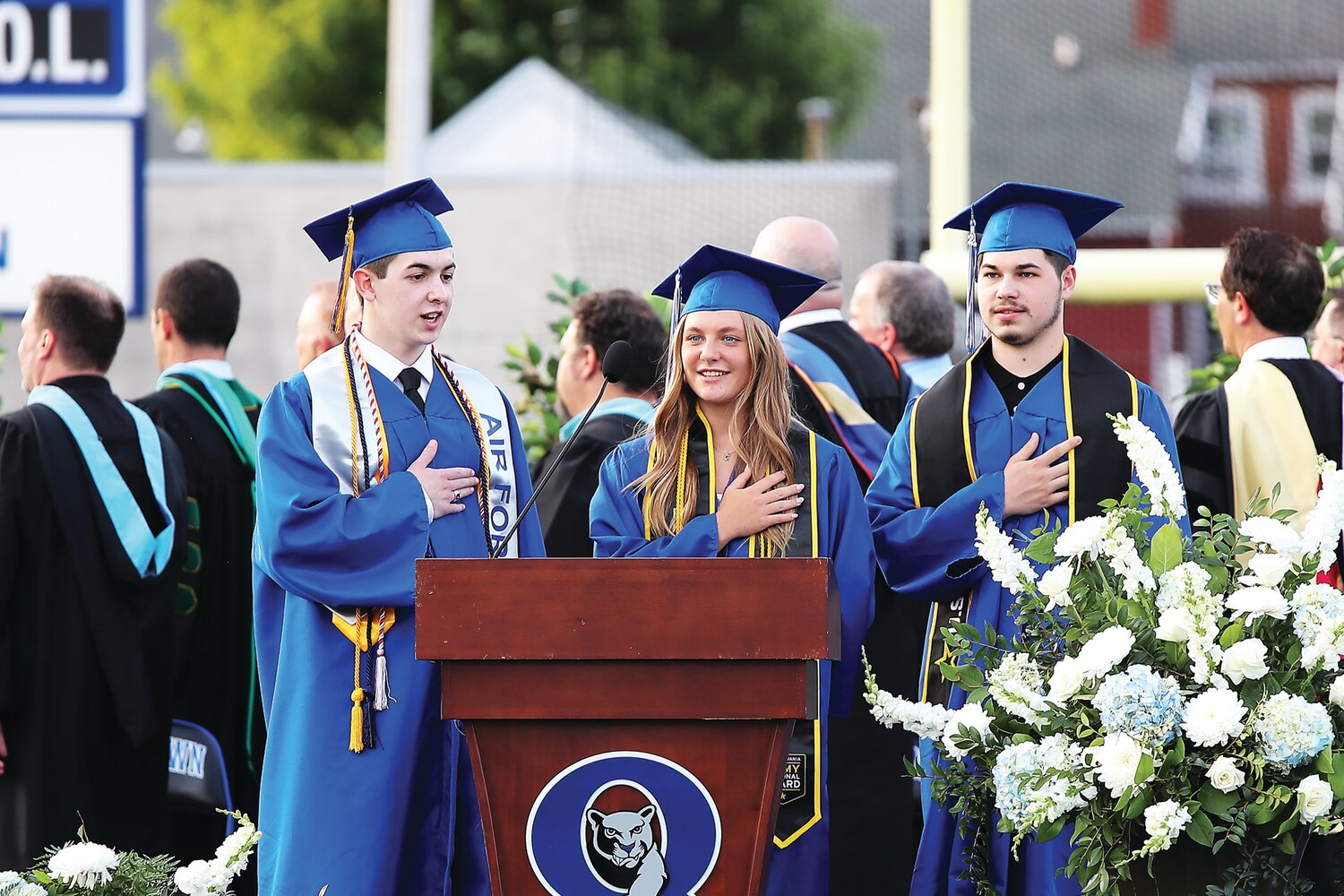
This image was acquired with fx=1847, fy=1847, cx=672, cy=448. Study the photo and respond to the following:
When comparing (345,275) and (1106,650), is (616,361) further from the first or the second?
(1106,650)

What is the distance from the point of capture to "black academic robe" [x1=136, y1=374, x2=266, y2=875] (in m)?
5.89

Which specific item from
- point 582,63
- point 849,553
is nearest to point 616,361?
point 849,553

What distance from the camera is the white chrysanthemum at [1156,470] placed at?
10.7 ft

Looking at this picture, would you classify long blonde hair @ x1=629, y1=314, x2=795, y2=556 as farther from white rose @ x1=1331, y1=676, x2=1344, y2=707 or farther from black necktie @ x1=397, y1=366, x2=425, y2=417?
white rose @ x1=1331, y1=676, x2=1344, y2=707

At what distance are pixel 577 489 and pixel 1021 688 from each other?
2369 millimetres

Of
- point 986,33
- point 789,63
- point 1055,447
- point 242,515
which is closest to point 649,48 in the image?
point 789,63

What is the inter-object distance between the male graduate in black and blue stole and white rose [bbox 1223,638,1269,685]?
2.84 feet

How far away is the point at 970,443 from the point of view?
417 cm

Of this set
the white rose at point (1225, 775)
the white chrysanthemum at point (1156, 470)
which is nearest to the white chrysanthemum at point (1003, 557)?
the white chrysanthemum at point (1156, 470)

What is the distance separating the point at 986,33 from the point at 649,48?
6.14m

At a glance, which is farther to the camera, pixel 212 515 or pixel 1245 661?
pixel 212 515

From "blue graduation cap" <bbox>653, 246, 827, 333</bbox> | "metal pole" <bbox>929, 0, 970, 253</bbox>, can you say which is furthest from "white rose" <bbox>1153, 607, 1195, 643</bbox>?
"metal pole" <bbox>929, 0, 970, 253</bbox>

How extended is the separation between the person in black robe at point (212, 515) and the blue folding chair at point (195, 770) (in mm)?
224

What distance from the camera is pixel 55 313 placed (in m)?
5.35
